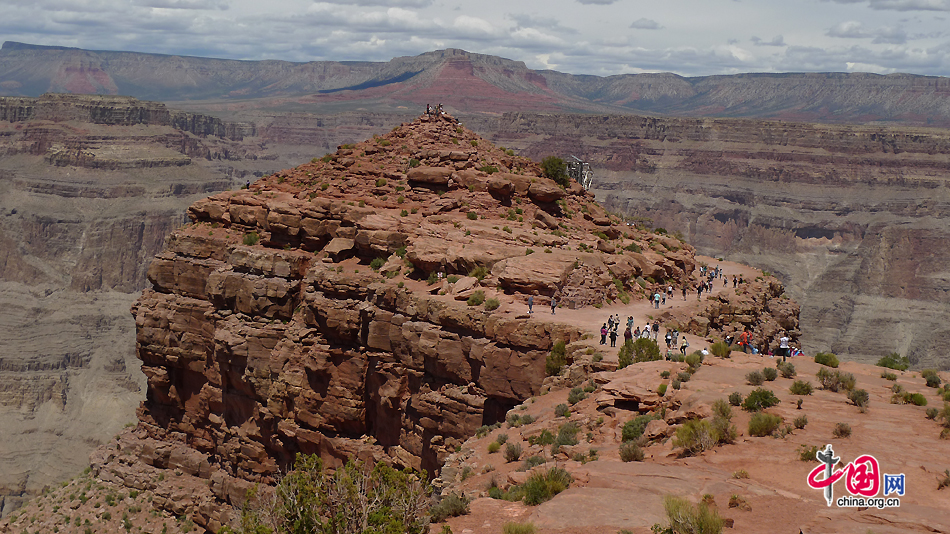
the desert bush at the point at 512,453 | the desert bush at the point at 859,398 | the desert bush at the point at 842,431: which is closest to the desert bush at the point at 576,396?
the desert bush at the point at 512,453

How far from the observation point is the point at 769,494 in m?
20.2

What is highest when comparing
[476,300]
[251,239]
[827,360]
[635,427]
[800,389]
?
[800,389]

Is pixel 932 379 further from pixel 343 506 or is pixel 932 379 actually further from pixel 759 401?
pixel 343 506

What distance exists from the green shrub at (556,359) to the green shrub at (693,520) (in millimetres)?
17948

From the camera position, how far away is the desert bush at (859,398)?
26094 millimetres

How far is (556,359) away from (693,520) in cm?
1893

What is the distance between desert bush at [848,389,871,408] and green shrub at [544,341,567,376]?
1239cm

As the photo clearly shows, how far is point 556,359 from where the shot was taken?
36.4m

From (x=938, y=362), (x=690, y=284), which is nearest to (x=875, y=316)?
(x=938, y=362)

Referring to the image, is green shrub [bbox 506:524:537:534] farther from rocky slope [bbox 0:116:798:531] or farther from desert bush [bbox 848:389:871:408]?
rocky slope [bbox 0:116:798:531]

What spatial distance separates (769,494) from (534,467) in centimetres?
718

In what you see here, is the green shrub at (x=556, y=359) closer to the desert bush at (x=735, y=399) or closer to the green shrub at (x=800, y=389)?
the desert bush at (x=735, y=399)

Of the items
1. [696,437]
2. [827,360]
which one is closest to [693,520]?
[696,437]

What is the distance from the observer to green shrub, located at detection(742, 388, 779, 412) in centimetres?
2577
